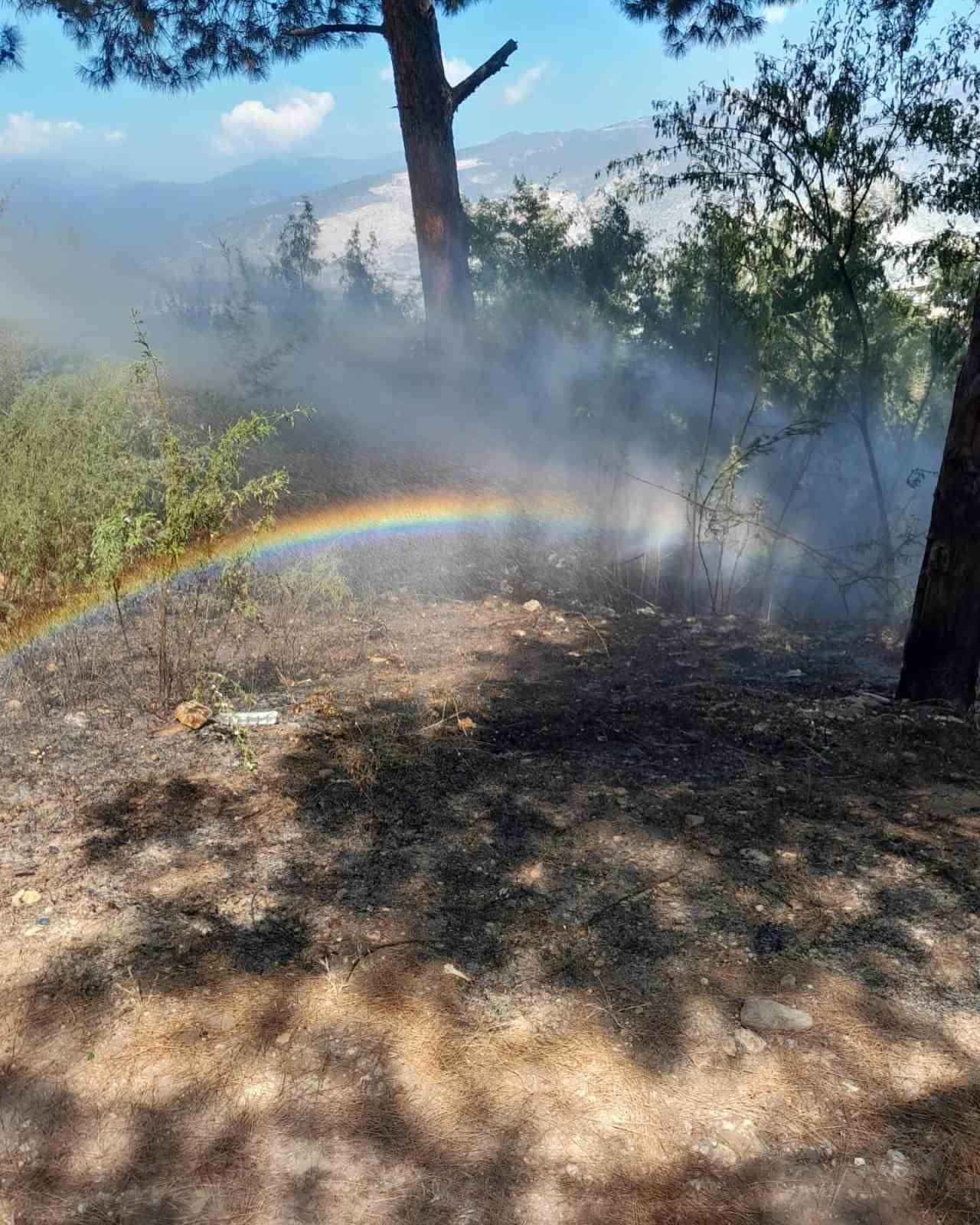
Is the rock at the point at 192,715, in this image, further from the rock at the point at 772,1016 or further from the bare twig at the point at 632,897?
the rock at the point at 772,1016

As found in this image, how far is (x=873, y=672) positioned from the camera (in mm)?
5398

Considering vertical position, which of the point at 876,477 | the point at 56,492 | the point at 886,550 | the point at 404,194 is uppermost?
the point at 404,194

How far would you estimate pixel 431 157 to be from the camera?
994 cm

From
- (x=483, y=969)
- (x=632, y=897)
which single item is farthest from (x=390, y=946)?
(x=632, y=897)

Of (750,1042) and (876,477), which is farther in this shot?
(876,477)

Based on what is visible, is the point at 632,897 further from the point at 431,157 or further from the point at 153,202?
the point at 153,202

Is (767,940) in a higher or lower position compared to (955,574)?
lower

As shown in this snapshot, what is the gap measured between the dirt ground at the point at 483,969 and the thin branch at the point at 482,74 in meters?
8.34

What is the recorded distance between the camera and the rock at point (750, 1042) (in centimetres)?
208

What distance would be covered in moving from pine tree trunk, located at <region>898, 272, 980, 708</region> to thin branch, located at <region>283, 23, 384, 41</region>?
801 cm

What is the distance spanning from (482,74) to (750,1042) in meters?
10.4

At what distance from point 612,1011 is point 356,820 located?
116cm

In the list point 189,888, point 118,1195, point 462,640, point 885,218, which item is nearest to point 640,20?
point 885,218

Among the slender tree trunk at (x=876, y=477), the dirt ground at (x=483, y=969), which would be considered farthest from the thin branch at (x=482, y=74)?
the dirt ground at (x=483, y=969)
